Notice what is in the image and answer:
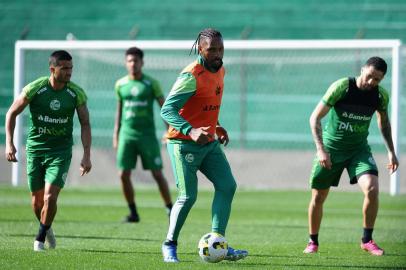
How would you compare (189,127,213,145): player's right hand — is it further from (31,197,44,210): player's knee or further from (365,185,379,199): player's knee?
(31,197,44,210): player's knee

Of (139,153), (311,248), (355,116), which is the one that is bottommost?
(311,248)

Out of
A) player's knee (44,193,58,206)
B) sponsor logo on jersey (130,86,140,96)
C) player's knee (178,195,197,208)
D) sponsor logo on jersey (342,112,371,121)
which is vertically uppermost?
sponsor logo on jersey (130,86,140,96)

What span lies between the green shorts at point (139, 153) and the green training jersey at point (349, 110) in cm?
442

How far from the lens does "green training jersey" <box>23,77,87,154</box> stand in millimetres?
10438

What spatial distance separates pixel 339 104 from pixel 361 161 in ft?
2.30

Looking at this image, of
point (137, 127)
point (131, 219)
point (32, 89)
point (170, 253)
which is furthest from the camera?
point (137, 127)

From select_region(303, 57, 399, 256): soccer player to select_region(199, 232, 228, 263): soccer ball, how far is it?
1.83m

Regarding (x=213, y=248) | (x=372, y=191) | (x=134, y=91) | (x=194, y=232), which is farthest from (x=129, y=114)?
(x=213, y=248)

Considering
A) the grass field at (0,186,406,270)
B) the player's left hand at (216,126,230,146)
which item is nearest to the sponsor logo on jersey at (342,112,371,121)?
the grass field at (0,186,406,270)

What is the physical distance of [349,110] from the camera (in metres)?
10.6

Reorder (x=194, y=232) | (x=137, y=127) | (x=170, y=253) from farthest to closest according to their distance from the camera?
1. (x=137, y=127)
2. (x=194, y=232)
3. (x=170, y=253)

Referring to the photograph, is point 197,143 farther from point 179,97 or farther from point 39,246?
point 39,246

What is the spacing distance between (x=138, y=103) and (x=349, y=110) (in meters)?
4.93

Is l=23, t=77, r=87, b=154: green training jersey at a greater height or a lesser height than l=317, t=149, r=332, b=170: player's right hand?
greater
